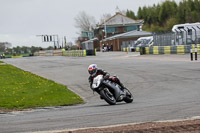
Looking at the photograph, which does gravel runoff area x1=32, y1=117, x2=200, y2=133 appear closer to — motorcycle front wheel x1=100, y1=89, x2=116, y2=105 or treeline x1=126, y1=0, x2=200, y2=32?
motorcycle front wheel x1=100, y1=89, x2=116, y2=105

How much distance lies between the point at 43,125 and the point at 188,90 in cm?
856

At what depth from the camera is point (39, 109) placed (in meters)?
13.1

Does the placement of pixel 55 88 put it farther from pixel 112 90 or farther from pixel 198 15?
pixel 198 15

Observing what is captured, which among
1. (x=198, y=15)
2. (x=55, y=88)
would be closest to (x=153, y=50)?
(x=55, y=88)

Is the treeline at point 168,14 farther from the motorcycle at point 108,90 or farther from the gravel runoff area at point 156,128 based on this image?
the gravel runoff area at point 156,128

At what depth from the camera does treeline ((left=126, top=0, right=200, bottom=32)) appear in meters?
100

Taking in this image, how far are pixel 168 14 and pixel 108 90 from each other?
11033cm

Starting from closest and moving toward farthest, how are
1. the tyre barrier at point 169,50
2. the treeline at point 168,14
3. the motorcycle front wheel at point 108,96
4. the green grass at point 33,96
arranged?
the motorcycle front wheel at point 108,96, the green grass at point 33,96, the tyre barrier at point 169,50, the treeline at point 168,14

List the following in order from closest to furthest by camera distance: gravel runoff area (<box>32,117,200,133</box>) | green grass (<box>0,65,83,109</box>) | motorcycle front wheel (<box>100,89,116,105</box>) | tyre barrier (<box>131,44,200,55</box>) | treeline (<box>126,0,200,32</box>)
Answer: gravel runoff area (<box>32,117,200,133</box>) → motorcycle front wheel (<box>100,89,116,105</box>) → green grass (<box>0,65,83,109</box>) → tyre barrier (<box>131,44,200,55</box>) → treeline (<box>126,0,200,32</box>)

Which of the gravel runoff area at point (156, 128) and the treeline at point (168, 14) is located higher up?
the treeline at point (168, 14)

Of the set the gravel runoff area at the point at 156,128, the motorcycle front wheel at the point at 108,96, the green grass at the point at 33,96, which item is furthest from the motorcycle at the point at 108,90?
the gravel runoff area at the point at 156,128

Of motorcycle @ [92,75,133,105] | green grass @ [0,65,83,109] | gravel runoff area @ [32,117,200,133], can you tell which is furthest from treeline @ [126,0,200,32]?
gravel runoff area @ [32,117,200,133]

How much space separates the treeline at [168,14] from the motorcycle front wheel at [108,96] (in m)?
87.2

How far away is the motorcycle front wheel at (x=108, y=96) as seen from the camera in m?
12.3
